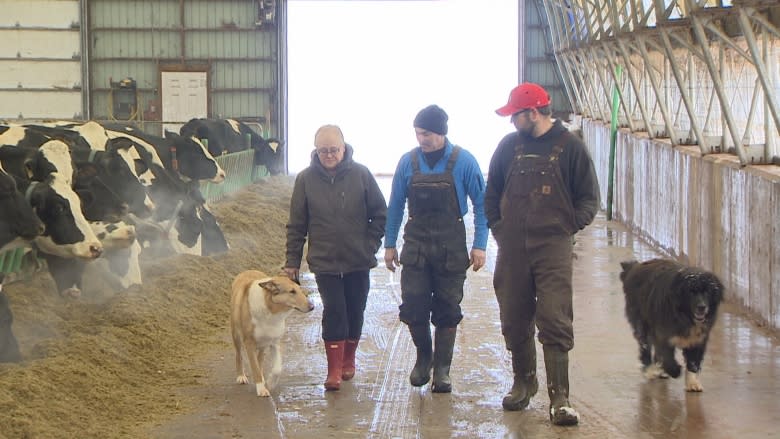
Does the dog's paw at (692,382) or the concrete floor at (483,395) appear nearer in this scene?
the concrete floor at (483,395)

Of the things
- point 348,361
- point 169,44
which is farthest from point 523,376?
point 169,44

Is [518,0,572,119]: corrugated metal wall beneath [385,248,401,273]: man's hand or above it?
above

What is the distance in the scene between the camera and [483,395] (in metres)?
7.61

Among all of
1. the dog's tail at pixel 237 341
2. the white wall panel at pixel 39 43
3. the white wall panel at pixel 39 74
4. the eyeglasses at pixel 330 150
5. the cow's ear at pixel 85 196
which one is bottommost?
the dog's tail at pixel 237 341

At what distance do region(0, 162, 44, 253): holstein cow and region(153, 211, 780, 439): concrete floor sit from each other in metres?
1.78

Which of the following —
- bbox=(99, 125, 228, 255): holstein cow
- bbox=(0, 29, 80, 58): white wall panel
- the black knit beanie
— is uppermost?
bbox=(0, 29, 80, 58): white wall panel

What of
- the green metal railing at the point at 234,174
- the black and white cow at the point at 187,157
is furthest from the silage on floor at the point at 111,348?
the green metal railing at the point at 234,174

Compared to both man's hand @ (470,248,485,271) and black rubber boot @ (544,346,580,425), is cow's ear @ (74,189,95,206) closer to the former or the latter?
man's hand @ (470,248,485,271)

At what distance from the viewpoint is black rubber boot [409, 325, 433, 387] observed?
7777 mm

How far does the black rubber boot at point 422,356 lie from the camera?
7.78 m

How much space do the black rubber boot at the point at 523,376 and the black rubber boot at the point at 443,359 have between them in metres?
0.55

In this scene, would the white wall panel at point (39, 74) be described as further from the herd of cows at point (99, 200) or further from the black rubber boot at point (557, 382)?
the black rubber boot at point (557, 382)

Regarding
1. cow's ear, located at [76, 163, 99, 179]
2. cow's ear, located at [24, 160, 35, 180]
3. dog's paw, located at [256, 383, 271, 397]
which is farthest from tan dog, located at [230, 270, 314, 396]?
cow's ear, located at [76, 163, 99, 179]

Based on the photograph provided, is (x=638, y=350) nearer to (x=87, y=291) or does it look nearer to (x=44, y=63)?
(x=87, y=291)
